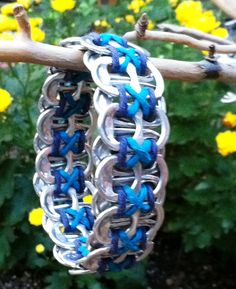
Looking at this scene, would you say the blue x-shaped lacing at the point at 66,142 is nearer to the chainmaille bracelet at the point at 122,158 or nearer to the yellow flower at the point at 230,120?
the chainmaille bracelet at the point at 122,158

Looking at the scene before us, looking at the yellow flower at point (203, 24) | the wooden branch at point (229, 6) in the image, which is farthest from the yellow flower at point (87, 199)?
the yellow flower at point (203, 24)

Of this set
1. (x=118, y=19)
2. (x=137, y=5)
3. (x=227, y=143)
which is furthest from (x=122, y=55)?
(x=118, y=19)

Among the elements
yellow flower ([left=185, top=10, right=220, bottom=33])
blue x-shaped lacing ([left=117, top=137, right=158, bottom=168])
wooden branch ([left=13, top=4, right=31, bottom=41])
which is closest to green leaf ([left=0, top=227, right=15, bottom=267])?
yellow flower ([left=185, top=10, right=220, bottom=33])

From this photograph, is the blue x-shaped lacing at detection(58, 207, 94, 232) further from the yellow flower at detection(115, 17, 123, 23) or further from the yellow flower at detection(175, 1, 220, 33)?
the yellow flower at detection(115, 17, 123, 23)

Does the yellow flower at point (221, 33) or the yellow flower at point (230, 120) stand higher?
the yellow flower at point (221, 33)

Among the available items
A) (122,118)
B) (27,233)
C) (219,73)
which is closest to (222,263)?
(27,233)

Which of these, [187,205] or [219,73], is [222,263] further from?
[219,73]
